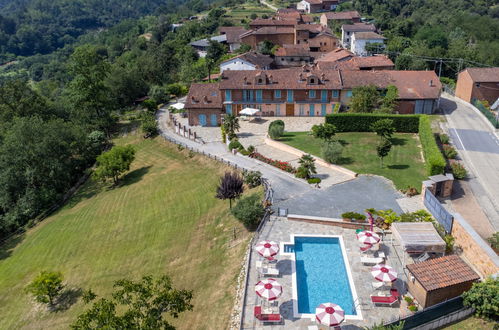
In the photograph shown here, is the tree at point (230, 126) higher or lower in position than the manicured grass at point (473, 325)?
higher

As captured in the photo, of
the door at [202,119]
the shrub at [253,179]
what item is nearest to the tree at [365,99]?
the door at [202,119]

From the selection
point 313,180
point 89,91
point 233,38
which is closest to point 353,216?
point 313,180

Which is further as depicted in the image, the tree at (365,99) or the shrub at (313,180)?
the tree at (365,99)

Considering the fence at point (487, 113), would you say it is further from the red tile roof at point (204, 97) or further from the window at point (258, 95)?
the red tile roof at point (204, 97)

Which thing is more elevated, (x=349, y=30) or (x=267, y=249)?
(x=349, y=30)

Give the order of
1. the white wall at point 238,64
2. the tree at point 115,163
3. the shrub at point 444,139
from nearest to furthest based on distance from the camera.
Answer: the shrub at point 444,139 < the tree at point 115,163 < the white wall at point 238,64

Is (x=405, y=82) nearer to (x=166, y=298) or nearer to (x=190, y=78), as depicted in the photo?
(x=190, y=78)

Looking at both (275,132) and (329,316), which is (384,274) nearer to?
(329,316)

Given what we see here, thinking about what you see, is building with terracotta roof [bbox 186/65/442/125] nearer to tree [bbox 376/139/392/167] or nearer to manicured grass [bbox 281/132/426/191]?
manicured grass [bbox 281/132/426/191]

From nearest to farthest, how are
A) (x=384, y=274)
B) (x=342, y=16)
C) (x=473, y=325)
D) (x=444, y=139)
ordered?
1. (x=473, y=325)
2. (x=384, y=274)
3. (x=444, y=139)
4. (x=342, y=16)
